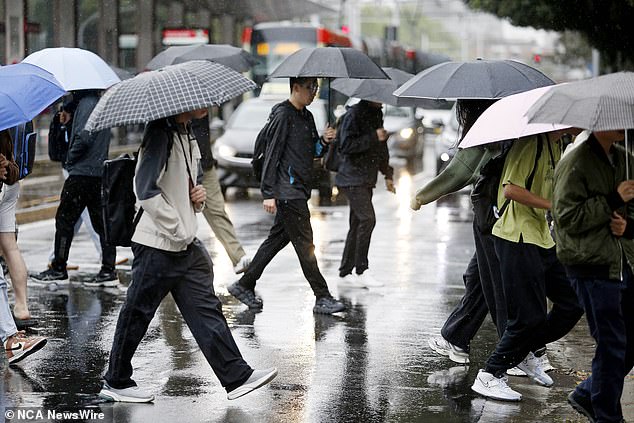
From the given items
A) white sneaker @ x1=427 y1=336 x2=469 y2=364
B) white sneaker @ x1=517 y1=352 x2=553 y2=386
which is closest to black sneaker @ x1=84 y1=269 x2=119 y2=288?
white sneaker @ x1=427 y1=336 x2=469 y2=364

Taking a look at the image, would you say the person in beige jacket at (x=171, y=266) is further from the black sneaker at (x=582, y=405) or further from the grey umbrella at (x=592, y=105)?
the grey umbrella at (x=592, y=105)

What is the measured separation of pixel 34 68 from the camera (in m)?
6.90

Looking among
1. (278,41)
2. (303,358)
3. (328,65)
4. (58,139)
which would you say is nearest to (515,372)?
(303,358)

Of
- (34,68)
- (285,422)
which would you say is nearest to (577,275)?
(285,422)

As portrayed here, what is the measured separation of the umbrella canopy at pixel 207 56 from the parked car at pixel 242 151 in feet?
22.1

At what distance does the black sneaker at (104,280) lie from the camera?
9.90 m

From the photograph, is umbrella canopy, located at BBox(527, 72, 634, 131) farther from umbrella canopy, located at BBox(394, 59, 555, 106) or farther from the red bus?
the red bus

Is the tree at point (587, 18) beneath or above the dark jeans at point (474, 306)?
above

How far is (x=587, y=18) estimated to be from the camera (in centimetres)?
2184

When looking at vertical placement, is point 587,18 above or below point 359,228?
above

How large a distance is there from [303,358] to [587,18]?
1633 centimetres

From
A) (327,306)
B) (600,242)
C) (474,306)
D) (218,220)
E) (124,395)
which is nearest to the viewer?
(600,242)

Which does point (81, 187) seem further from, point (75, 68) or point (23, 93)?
point (23, 93)

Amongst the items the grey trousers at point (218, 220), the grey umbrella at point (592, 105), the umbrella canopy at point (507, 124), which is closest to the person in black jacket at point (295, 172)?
the grey trousers at point (218, 220)
